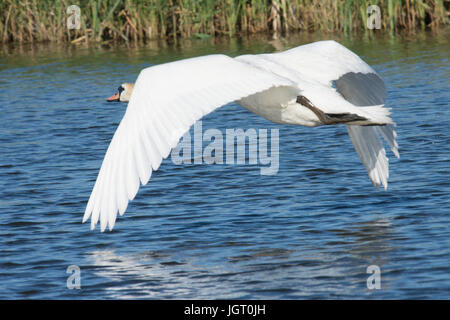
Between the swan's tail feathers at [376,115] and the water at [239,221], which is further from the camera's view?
the swan's tail feathers at [376,115]

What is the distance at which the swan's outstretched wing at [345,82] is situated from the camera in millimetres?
7188

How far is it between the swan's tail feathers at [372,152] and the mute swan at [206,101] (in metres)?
0.71

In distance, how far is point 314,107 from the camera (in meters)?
7.03

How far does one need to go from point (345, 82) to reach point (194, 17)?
1312 cm

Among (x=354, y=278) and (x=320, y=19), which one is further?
(x=320, y=19)

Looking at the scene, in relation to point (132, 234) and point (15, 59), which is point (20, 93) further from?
point (132, 234)

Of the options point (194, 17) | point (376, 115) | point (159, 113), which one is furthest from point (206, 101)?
point (194, 17)

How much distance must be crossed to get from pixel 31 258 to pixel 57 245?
1.19 ft

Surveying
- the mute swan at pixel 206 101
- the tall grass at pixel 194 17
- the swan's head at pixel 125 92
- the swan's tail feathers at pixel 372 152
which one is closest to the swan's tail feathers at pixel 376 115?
the mute swan at pixel 206 101

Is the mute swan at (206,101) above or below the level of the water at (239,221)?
above

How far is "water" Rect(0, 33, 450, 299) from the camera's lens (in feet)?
21.2

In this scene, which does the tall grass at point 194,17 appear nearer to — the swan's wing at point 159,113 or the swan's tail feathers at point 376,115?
the swan's tail feathers at point 376,115

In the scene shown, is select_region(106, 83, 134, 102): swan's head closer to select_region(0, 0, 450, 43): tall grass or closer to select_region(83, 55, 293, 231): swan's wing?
select_region(83, 55, 293, 231): swan's wing
